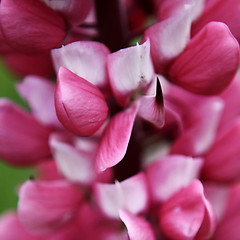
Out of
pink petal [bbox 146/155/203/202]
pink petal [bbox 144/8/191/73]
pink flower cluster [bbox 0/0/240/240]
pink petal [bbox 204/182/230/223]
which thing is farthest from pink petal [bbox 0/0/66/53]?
pink petal [bbox 204/182/230/223]

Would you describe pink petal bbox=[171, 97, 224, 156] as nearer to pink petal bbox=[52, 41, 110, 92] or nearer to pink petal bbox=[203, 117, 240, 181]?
pink petal bbox=[203, 117, 240, 181]

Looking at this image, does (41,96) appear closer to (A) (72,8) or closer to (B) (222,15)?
(A) (72,8)

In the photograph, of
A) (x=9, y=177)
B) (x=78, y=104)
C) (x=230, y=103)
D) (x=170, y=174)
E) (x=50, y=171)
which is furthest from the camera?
(x=9, y=177)

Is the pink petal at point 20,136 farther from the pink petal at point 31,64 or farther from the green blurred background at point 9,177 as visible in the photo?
the green blurred background at point 9,177

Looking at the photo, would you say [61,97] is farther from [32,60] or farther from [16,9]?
[32,60]

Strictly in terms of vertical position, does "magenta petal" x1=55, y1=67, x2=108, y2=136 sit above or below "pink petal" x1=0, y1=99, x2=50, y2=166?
above

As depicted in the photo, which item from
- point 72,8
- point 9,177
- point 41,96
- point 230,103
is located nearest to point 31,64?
point 41,96
